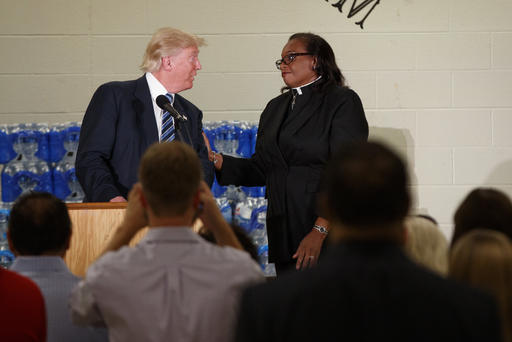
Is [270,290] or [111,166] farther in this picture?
[111,166]

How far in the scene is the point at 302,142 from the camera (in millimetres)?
3016

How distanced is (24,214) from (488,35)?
362cm

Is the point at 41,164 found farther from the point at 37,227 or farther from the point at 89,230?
the point at 37,227

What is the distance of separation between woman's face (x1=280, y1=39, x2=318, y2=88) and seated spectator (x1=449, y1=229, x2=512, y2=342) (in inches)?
73.1

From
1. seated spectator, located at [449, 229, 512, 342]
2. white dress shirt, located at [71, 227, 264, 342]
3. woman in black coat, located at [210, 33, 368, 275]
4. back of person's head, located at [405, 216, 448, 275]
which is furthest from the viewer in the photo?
woman in black coat, located at [210, 33, 368, 275]

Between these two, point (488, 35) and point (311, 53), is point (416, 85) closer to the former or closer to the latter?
point (488, 35)

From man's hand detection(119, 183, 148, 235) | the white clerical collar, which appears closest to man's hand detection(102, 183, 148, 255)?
man's hand detection(119, 183, 148, 235)

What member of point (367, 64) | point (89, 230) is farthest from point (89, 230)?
point (367, 64)

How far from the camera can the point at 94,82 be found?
461 centimetres

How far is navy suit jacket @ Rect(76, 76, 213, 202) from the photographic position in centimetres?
286

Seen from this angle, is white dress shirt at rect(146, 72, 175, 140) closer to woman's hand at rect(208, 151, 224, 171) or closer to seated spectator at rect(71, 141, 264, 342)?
woman's hand at rect(208, 151, 224, 171)

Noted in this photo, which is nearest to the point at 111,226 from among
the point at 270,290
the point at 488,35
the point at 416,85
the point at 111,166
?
the point at 111,166

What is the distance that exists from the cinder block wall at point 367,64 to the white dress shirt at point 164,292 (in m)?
3.24

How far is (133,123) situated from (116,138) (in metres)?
0.10
